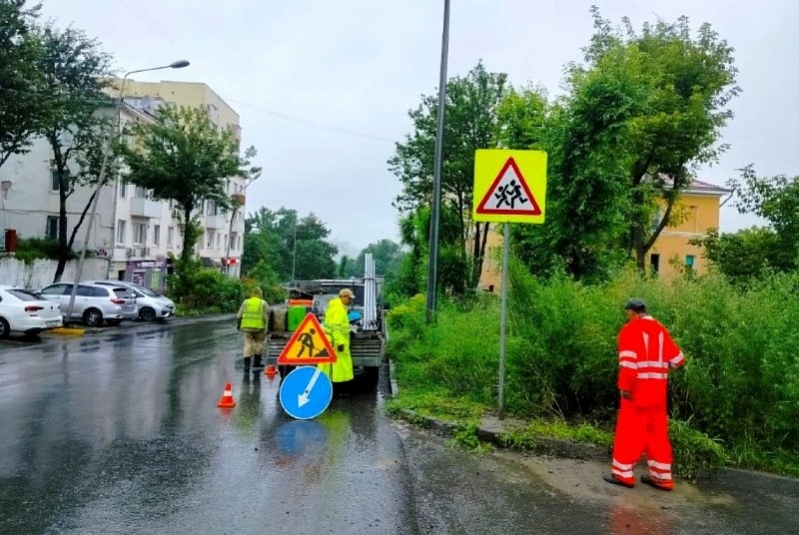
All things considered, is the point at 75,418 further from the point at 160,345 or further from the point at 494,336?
the point at 160,345

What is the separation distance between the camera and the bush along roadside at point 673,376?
6.96 metres

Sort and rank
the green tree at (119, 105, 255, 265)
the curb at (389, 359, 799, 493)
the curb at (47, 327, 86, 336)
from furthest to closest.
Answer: the green tree at (119, 105, 255, 265) < the curb at (47, 327, 86, 336) < the curb at (389, 359, 799, 493)

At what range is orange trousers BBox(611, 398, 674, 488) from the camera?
632cm

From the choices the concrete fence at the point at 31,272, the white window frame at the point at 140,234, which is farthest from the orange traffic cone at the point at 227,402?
the white window frame at the point at 140,234

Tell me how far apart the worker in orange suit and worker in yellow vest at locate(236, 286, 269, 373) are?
30.3 feet

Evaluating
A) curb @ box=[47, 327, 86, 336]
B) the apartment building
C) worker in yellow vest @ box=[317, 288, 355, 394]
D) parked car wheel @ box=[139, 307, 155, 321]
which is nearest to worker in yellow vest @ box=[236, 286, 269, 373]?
worker in yellow vest @ box=[317, 288, 355, 394]

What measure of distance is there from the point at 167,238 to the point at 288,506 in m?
50.8

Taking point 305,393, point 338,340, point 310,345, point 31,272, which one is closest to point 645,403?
point 305,393

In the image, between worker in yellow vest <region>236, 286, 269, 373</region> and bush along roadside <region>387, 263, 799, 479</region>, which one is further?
worker in yellow vest <region>236, 286, 269, 373</region>

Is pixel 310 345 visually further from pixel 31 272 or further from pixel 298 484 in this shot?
pixel 31 272

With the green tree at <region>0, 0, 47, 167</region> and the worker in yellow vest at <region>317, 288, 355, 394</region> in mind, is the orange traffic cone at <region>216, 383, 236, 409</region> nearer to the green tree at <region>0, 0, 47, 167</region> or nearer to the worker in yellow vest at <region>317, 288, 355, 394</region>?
the worker in yellow vest at <region>317, 288, 355, 394</region>

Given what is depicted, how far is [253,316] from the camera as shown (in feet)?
47.5

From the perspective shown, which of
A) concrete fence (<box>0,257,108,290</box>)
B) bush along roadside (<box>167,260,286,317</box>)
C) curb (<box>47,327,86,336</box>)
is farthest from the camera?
bush along roadside (<box>167,260,286,317</box>)

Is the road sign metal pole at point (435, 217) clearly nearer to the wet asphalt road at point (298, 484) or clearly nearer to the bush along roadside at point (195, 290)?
the wet asphalt road at point (298, 484)
